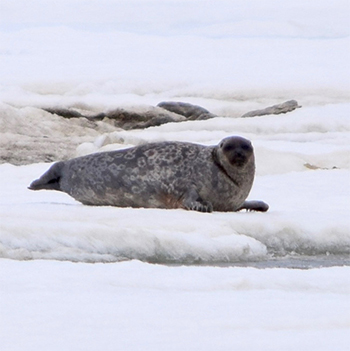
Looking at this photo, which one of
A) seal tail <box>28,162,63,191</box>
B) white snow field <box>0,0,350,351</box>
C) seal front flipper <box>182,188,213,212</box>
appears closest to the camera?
white snow field <box>0,0,350,351</box>

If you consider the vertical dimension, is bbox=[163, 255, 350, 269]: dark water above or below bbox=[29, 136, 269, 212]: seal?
below

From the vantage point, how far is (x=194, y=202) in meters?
6.08

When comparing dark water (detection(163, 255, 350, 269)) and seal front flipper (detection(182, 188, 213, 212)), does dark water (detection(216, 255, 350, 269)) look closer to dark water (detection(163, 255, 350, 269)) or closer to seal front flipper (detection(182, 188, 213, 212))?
dark water (detection(163, 255, 350, 269))

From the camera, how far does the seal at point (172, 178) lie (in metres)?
6.32

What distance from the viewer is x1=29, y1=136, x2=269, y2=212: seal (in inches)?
249

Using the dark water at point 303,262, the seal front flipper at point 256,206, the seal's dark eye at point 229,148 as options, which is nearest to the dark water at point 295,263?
the dark water at point 303,262

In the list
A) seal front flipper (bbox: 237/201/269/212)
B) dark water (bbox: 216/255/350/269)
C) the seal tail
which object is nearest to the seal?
seal front flipper (bbox: 237/201/269/212)

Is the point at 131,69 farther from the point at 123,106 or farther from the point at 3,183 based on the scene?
the point at 3,183

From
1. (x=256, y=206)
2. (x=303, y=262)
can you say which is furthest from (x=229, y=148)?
(x=303, y=262)

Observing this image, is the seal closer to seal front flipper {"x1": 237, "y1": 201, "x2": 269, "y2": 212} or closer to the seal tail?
seal front flipper {"x1": 237, "y1": 201, "x2": 269, "y2": 212}

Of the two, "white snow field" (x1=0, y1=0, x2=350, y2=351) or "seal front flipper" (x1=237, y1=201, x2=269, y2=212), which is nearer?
"white snow field" (x1=0, y1=0, x2=350, y2=351)

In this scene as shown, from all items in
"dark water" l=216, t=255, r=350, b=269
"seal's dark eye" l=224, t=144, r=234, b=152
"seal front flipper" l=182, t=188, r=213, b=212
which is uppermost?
"seal's dark eye" l=224, t=144, r=234, b=152

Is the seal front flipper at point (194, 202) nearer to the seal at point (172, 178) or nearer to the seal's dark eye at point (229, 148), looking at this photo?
Result: the seal at point (172, 178)

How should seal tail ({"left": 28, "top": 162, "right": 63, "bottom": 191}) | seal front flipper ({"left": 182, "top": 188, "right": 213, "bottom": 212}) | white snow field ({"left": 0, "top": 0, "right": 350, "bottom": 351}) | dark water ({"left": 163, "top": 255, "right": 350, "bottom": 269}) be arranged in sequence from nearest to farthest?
white snow field ({"left": 0, "top": 0, "right": 350, "bottom": 351}) → dark water ({"left": 163, "top": 255, "right": 350, "bottom": 269}) → seal front flipper ({"left": 182, "top": 188, "right": 213, "bottom": 212}) → seal tail ({"left": 28, "top": 162, "right": 63, "bottom": 191})
